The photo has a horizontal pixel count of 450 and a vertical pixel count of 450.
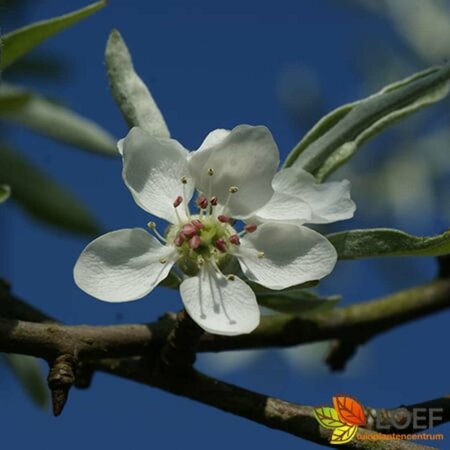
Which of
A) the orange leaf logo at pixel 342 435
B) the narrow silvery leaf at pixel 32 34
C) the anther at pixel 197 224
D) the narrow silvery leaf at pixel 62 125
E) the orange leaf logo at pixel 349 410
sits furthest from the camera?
the narrow silvery leaf at pixel 62 125

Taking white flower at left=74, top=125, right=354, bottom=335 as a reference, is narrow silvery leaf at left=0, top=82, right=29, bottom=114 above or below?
above

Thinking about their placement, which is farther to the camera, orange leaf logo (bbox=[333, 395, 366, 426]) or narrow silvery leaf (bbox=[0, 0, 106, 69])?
narrow silvery leaf (bbox=[0, 0, 106, 69])

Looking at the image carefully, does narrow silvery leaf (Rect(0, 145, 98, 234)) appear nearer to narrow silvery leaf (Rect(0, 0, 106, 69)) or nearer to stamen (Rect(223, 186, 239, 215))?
narrow silvery leaf (Rect(0, 0, 106, 69))

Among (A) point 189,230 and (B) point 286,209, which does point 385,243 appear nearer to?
(B) point 286,209

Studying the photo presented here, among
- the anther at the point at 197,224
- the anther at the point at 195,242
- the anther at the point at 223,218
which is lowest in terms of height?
the anther at the point at 195,242

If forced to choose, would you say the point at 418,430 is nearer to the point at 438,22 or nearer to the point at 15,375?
the point at 15,375

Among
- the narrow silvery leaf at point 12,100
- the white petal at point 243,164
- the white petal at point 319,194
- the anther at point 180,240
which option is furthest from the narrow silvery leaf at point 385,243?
the narrow silvery leaf at point 12,100

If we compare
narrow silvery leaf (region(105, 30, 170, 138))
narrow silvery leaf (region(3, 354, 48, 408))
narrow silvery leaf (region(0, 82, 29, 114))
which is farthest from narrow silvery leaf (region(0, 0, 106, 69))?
narrow silvery leaf (region(3, 354, 48, 408))

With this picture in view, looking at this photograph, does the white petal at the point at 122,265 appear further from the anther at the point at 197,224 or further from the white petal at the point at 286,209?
the white petal at the point at 286,209

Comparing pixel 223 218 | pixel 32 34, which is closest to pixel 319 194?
pixel 223 218
